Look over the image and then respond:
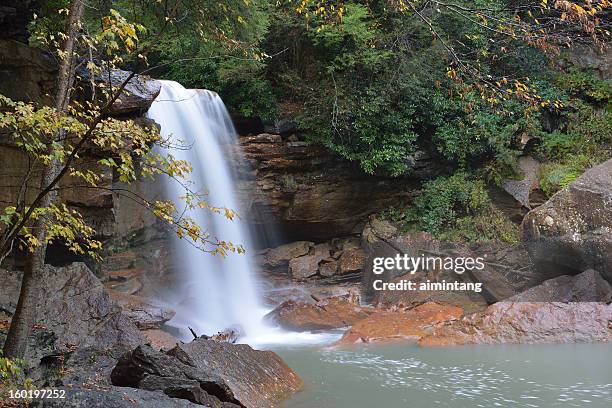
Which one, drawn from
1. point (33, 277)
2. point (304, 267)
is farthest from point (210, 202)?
point (33, 277)

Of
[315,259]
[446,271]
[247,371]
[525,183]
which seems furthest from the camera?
[315,259]

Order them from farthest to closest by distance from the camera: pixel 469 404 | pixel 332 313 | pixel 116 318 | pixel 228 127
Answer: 1. pixel 228 127
2. pixel 332 313
3. pixel 116 318
4. pixel 469 404

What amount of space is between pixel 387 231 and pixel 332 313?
289 cm

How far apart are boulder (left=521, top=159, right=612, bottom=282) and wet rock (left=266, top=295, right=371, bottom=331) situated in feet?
12.1

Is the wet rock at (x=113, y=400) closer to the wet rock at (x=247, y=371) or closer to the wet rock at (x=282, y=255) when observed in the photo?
the wet rock at (x=247, y=371)

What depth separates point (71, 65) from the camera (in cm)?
433

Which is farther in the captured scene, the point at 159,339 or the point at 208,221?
the point at 208,221

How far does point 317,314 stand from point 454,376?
412 cm

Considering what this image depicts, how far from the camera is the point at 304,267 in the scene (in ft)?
43.0

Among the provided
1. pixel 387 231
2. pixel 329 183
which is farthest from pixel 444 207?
pixel 329 183

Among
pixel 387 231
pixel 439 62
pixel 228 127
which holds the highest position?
pixel 439 62

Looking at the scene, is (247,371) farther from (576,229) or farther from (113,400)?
(576,229)

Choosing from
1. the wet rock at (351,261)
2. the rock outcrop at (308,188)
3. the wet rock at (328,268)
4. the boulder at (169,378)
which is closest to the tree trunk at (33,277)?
the boulder at (169,378)

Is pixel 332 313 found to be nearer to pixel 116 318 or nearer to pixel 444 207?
pixel 444 207
